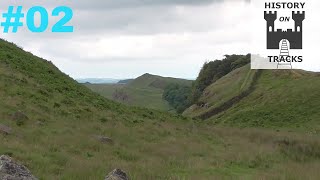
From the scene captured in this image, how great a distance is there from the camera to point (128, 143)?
25.8m

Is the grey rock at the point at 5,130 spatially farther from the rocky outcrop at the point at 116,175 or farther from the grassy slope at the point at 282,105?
the grassy slope at the point at 282,105

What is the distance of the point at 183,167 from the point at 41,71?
29.4 metres

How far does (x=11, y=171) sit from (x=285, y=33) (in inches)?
3151

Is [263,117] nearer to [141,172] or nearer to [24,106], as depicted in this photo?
[24,106]

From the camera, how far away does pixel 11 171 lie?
407 inches

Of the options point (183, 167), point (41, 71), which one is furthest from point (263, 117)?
point (183, 167)

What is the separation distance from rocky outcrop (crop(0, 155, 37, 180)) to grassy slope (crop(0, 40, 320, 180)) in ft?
6.97

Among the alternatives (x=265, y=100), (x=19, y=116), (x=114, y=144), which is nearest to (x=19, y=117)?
(x=19, y=116)

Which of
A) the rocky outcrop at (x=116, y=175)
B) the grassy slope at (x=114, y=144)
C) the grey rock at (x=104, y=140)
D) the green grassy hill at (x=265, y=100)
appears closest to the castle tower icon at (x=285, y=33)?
the green grassy hill at (x=265, y=100)

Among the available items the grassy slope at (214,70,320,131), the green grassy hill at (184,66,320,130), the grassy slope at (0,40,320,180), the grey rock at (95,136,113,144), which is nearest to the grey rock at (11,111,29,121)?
the grassy slope at (0,40,320,180)

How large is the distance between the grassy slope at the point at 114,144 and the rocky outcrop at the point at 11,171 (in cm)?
212

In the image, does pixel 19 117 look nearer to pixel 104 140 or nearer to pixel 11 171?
pixel 104 140

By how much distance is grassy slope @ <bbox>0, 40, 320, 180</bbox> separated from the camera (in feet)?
51.6

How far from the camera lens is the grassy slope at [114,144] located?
15727mm
